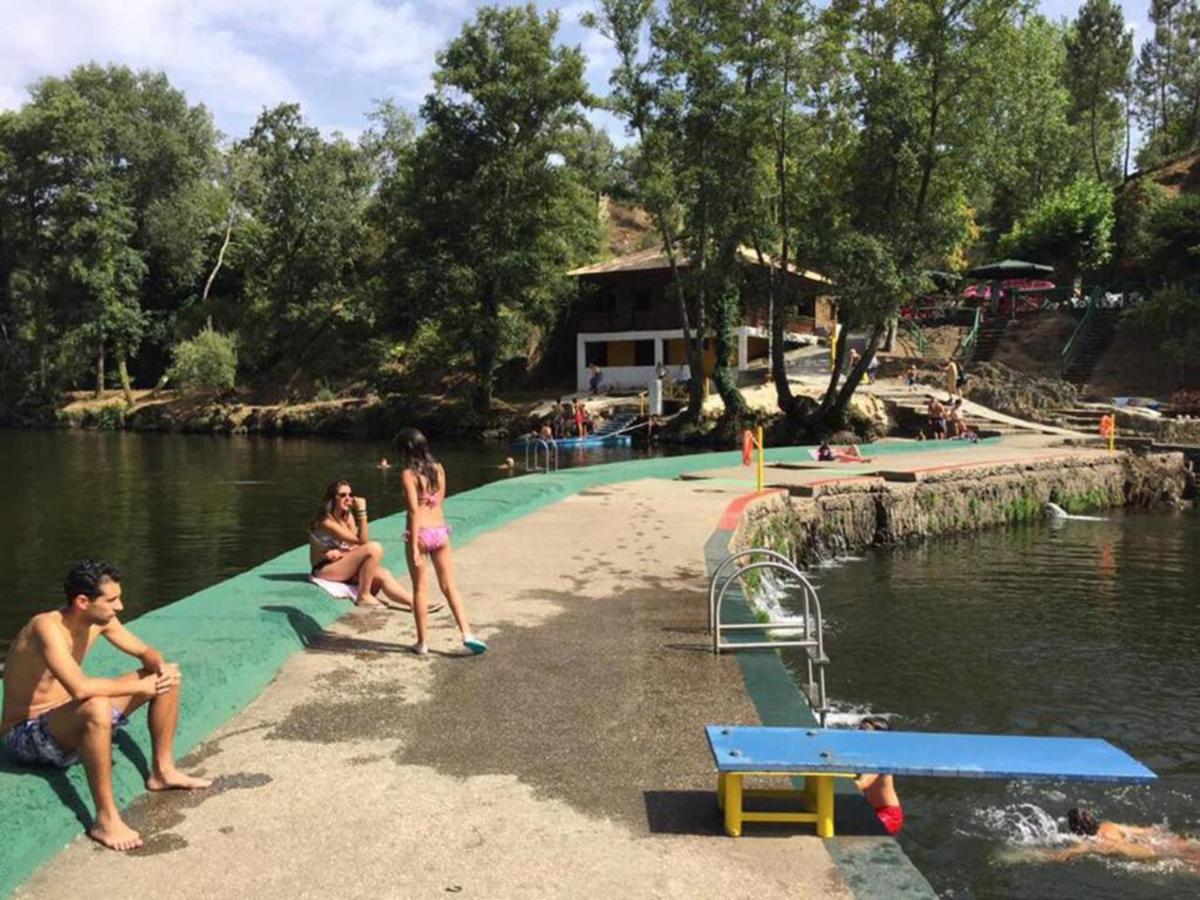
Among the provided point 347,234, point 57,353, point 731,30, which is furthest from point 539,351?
point 57,353

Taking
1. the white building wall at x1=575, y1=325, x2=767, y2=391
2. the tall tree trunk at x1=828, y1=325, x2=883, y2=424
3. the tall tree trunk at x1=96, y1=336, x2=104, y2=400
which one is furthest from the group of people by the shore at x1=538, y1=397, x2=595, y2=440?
the tall tree trunk at x1=96, y1=336, x2=104, y2=400

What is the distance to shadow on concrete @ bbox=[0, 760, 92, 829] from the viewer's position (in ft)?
15.1

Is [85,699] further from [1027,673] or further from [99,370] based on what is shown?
[99,370]

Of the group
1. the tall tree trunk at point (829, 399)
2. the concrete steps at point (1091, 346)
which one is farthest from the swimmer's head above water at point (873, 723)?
the concrete steps at point (1091, 346)

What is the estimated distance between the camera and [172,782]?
5.01 meters

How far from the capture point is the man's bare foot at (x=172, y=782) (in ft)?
16.4

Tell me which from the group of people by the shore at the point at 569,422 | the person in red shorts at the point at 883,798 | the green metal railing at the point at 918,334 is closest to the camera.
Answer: the person in red shorts at the point at 883,798

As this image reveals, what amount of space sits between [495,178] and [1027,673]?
3799 cm

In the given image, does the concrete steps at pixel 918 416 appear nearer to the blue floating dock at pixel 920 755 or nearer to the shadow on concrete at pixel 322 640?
the shadow on concrete at pixel 322 640

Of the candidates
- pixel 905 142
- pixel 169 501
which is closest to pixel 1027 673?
pixel 169 501

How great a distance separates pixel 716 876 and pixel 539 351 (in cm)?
5120

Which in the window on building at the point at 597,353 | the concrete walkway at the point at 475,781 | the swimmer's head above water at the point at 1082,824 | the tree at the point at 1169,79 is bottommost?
the swimmer's head above water at the point at 1082,824

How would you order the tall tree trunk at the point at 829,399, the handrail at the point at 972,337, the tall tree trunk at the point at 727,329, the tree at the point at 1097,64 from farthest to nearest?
the tree at the point at 1097,64 → the handrail at the point at 972,337 → the tall tree trunk at the point at 727,329 → the tall tree trunk at the point at 829,399

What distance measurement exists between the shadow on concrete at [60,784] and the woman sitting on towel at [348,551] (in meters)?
4.00
